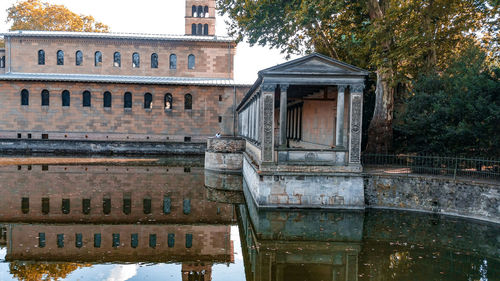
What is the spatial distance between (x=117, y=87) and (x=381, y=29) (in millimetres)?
27761

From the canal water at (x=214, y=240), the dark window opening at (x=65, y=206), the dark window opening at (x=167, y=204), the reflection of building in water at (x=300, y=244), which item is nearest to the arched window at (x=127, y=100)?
the canal water at (x=214, y=240)

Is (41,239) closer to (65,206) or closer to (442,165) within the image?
(65,206)

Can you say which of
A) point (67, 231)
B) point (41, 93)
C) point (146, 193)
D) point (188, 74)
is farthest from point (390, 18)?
point (41, 93)

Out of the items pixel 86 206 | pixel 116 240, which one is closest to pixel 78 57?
pixel 86 206

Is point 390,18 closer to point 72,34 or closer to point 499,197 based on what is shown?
point 499,197

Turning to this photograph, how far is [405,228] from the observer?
13375mm

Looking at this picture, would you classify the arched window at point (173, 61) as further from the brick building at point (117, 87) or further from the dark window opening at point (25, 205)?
the dark window opening at point (25, 205)

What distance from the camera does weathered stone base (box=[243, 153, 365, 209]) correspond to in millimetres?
15320

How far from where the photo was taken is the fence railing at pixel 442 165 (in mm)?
15320

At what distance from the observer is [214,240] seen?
1207 centimetres

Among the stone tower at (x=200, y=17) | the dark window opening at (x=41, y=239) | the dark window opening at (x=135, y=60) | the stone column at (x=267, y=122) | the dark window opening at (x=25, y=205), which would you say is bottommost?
Answer: the dark window opening at (x=41, y=239)

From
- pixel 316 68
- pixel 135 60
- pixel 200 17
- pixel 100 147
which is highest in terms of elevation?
pixel 200 17

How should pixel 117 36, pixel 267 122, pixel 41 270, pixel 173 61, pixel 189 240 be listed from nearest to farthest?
pixel 41 270, pixel 189 240, pixel 267 122, pixel 117 36, pixel 173 61

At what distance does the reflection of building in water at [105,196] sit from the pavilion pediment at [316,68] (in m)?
5.95
